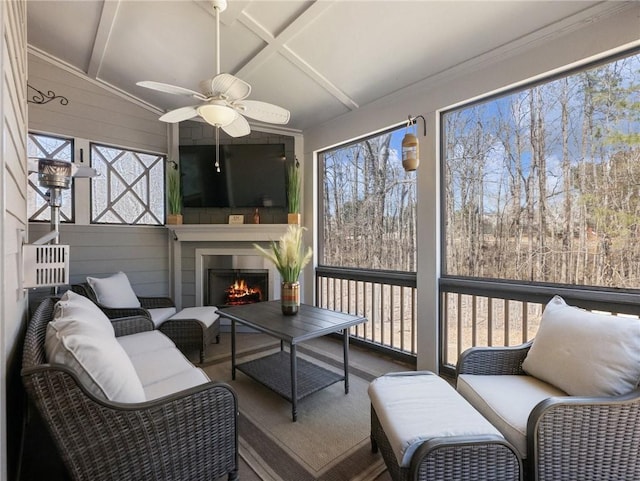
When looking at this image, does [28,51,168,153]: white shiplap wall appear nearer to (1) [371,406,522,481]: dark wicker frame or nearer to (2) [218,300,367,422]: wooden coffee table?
(2) [218,300,367,422]: wooden coffee table

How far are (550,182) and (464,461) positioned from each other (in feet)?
6.90

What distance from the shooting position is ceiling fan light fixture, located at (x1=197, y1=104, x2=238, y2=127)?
2021mm

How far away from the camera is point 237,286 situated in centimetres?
453

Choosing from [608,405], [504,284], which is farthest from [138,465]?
[504,284]

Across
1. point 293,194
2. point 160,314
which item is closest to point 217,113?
point 293,194

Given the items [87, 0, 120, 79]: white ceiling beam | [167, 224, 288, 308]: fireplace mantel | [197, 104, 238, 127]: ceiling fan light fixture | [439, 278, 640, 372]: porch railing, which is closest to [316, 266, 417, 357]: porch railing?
[439, 278, 640, 372]: porch railing

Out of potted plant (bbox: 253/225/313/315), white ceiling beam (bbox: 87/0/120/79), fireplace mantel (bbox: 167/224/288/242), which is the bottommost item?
potted plant (bbox: 253/225/313/315)

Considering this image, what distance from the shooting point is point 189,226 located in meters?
4.08

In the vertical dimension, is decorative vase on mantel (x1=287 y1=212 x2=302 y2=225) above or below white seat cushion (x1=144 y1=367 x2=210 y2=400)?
above

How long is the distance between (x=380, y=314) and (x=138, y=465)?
8.86 feet

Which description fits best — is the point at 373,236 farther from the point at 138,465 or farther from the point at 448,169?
the point at 138,465

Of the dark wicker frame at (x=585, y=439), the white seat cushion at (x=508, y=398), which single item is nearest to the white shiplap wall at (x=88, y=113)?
the white seat cushion at (x=508, y=398)

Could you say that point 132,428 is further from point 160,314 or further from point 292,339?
point 160,314

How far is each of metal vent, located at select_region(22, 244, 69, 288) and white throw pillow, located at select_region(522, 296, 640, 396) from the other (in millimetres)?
2722
